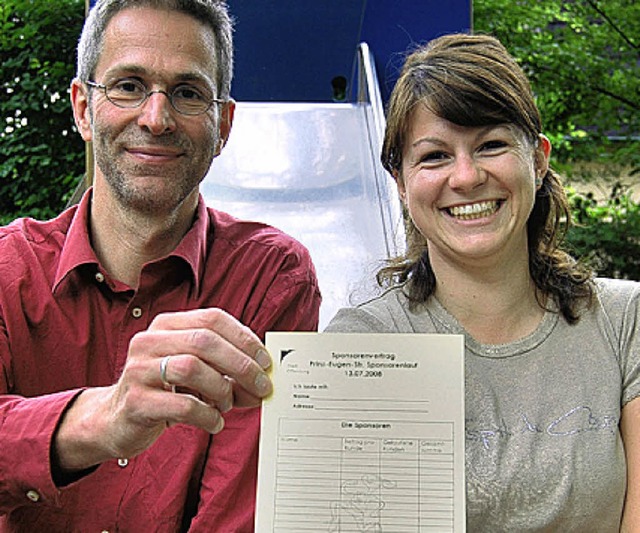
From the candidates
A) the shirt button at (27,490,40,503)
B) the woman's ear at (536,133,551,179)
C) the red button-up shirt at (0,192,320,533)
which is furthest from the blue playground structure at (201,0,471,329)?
the shirt button at (27,490,40,503)

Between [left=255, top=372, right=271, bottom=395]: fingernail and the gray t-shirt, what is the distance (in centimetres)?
54

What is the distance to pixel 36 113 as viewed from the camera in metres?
7.06

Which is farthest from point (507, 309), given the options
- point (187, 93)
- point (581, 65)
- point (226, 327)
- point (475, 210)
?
point (581, 65)

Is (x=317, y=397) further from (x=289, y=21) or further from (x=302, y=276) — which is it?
(x=289, y=21)

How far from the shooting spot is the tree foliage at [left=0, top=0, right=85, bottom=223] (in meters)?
6.98

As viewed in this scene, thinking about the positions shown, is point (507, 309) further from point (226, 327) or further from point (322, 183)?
point (322, 183)

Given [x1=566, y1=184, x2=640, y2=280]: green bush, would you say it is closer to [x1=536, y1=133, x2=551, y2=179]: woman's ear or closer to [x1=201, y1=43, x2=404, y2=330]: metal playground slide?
[x1=201, y1=43, x2=404, y2=330]: metal playground slide

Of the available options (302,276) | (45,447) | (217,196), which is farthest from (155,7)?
(217,196)

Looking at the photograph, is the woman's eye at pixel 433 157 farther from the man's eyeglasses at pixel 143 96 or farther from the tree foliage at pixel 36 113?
the tree foliage at pixel 36 113

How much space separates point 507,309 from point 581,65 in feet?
18.1

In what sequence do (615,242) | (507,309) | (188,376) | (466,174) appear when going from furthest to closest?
(615,242) < (507,309) < (466,174) < (188,376)

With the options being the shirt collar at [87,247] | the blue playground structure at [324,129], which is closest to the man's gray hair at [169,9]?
the shirt collar at [87,247]

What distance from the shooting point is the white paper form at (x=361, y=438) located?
144 cm

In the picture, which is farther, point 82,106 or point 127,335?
point 82,106
